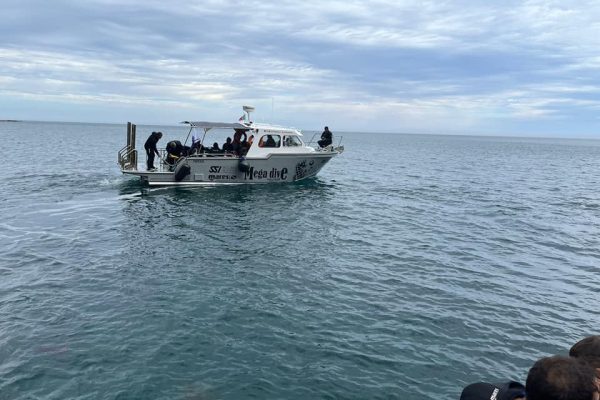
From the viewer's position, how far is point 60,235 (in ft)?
53.8

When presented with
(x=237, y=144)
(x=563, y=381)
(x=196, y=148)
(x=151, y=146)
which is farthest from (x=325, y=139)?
(x=563, y=381)

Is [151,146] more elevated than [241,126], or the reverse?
[241,126]

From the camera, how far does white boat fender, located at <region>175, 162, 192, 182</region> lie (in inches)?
1039

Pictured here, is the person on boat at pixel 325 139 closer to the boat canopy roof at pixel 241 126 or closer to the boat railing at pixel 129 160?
the boat canopy roof at pixel 241 126

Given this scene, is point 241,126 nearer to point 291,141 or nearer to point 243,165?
point 243,165

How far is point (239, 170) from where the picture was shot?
2750 centimetres

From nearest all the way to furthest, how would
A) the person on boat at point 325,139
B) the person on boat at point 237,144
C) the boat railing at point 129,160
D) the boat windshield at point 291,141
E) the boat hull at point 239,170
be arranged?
the boat hull at point 239,170
the boat railing at point 129,160
the person on boat at point 237,144
the boat windshield at point 291,141
the person on boat at point 325,139

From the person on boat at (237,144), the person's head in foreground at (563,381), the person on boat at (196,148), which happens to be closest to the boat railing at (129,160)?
the person on boat at (196,148)

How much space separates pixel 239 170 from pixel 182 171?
3.35 metres

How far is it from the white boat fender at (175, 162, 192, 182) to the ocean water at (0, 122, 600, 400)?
4.15 m

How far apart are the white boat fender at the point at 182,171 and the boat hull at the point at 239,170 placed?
7 centimetres

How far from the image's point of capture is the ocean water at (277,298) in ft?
26.5

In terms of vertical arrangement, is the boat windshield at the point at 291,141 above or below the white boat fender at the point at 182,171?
above

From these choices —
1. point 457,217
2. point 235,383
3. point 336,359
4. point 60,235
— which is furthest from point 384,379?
point 457,217
